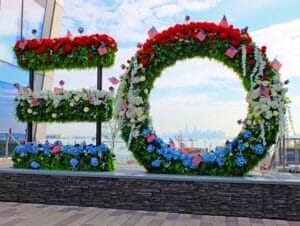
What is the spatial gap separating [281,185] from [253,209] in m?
0.44

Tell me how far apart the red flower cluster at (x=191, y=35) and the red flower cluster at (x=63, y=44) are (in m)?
0.62

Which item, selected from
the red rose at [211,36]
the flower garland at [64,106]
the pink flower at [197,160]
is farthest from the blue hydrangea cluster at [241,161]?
the flower garland at [64,106]

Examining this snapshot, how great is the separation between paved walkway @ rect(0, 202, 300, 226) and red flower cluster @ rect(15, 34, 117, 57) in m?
2.44

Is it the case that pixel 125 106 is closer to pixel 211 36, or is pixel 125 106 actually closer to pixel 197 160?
pixel 197 160

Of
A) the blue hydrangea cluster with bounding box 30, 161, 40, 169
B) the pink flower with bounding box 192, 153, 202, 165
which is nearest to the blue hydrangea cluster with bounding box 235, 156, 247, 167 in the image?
the pink flower with bounding box 192, 153, 202, 165

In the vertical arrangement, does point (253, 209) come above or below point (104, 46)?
below

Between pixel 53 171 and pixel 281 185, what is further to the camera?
pixel 53 171

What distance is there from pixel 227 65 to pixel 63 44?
101 inches

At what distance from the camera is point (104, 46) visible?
5.89 metres

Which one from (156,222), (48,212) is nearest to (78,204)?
(48,212)

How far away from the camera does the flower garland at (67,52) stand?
19.5 feet

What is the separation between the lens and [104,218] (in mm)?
4586

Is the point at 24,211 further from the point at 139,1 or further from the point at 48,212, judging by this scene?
the point at 139,1

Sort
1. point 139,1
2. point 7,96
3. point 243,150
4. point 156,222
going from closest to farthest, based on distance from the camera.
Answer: point 156,222, point 243,150, point 139,1, point 7,96
